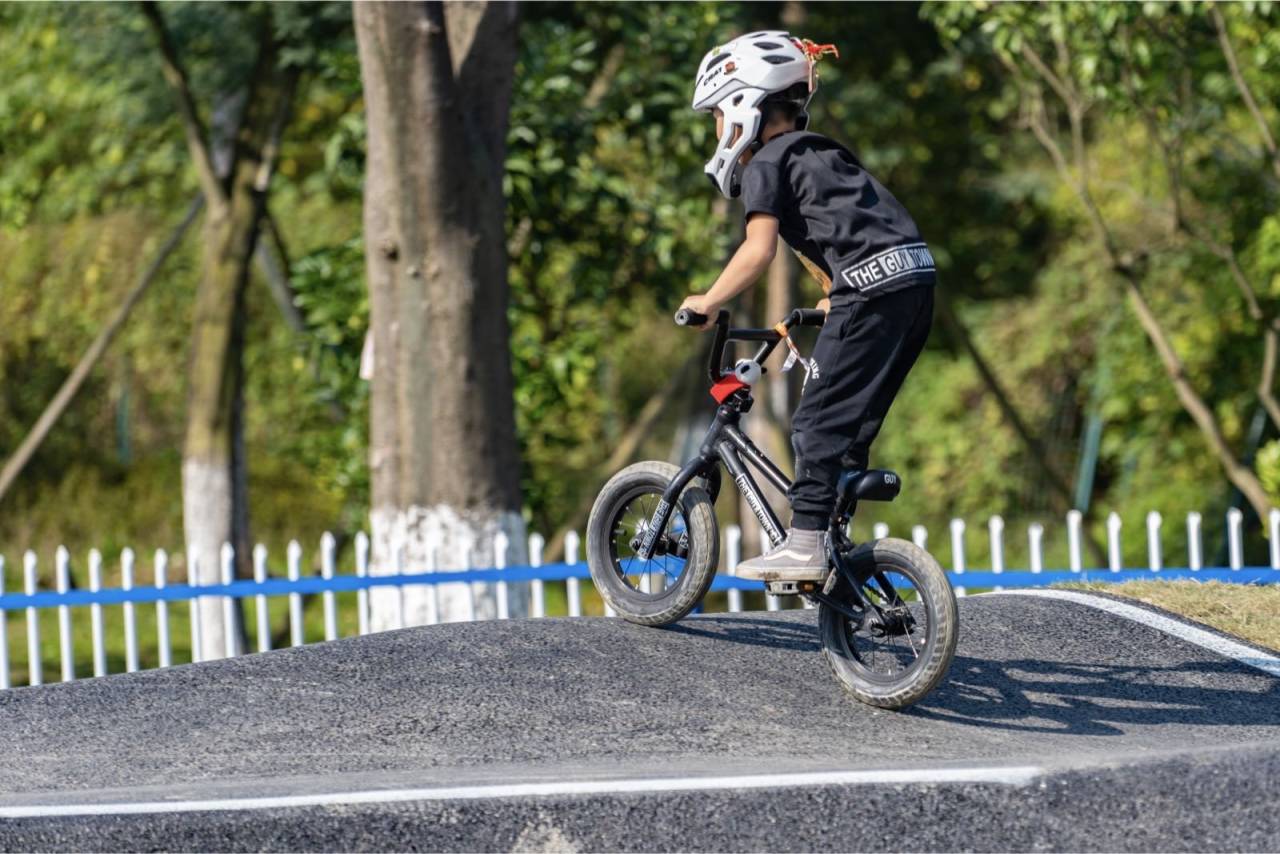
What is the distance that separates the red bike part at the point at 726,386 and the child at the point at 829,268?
0.34 metres

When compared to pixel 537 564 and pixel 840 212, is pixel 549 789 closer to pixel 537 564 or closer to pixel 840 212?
pixel 840 212

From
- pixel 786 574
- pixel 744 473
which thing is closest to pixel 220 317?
pixel 744 473

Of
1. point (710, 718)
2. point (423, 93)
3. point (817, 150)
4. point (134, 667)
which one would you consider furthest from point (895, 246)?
point (134, 667)

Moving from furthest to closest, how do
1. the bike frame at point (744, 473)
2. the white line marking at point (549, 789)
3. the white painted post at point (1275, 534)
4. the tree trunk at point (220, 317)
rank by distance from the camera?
the tree trunk at point (220, 317) → the white painted post at point (1275, 534) → the bike frame at point (744, 473) → the white line marking at point (549, 789)

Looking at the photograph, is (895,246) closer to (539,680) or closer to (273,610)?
(539,680)

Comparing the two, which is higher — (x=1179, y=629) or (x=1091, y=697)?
(x=1179, y=629)

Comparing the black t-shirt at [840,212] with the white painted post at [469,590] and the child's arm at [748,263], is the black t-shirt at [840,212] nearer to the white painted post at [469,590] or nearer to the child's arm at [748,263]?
the child's arm at [748,263]

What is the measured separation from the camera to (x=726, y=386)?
19.4ft

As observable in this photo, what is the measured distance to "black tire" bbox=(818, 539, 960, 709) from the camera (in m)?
5.30

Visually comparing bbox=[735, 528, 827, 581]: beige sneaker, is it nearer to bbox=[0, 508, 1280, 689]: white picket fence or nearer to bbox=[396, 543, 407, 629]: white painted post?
bbox=[0, 508, 1280, 689]: white picket fence

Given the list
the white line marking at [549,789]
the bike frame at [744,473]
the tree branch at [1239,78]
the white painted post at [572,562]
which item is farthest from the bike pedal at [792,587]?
the tree branch at [1239,78]

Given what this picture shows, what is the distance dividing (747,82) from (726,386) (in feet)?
3.41

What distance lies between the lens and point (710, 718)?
5766 millimetres

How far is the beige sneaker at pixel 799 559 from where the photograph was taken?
219 inches
